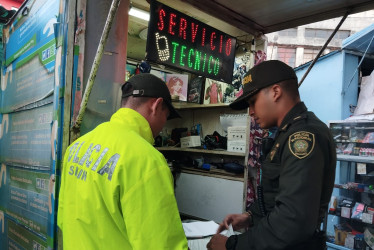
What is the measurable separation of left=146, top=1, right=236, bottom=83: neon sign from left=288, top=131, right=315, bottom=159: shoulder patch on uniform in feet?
4.72

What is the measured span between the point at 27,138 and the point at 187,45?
62.7 inches

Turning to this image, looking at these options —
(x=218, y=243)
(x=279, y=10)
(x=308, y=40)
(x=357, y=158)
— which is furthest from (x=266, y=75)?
(x=308, y=40)

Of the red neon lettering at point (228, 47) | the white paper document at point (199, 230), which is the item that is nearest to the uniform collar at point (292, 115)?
the white paper document at point (199, 230)

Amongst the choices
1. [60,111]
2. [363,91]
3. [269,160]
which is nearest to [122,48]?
[60,111]

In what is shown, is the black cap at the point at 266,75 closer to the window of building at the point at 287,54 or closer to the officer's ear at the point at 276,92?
the officer's ear at the point at 276,92

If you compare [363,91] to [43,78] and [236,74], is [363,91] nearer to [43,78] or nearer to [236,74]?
[236,74]

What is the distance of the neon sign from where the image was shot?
90.3 inches

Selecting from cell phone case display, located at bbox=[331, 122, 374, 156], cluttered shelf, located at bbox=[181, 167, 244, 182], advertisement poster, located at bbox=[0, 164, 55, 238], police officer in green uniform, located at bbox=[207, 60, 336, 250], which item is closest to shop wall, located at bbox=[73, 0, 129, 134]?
advertisement poster, located at bbox=[0, 164, 55, 238]

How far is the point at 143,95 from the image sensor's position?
4.25 feet

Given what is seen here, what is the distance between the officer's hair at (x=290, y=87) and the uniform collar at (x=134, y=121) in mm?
686

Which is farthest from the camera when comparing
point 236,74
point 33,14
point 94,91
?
point 236,74

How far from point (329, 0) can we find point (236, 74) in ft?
5.87

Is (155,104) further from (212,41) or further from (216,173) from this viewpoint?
(216,173)

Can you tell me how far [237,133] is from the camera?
355 centimetres
